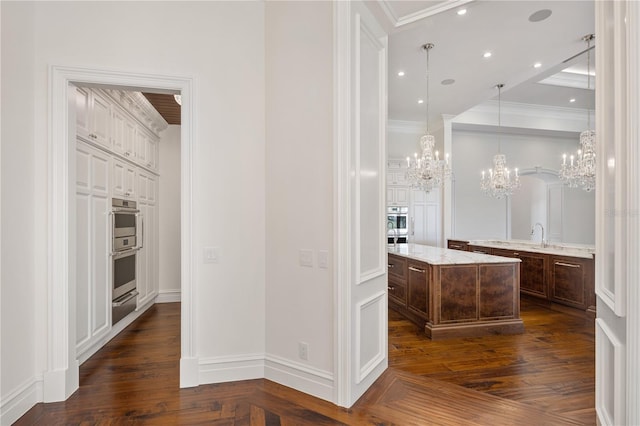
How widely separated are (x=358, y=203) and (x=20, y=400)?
2645mm

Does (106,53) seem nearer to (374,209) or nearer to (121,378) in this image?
(374,209)

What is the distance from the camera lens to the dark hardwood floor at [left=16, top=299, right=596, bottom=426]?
88.0 inches

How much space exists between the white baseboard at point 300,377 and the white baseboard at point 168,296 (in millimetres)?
3246

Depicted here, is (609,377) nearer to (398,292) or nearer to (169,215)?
(398,292)

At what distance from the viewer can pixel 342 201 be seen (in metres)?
2.38

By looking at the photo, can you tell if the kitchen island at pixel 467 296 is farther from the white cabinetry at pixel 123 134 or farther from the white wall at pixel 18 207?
the white cabinetry at pixel 123 134

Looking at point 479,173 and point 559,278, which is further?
point 479,173

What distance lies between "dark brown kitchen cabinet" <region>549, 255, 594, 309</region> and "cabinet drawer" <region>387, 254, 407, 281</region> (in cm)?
235

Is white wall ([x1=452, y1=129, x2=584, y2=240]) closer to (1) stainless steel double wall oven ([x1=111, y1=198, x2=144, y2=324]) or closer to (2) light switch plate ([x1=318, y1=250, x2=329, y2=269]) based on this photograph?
(2) light switch plate ([x1=318, y1=250, x2=329, y2=269])

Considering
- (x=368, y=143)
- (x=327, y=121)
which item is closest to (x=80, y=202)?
(x=327, y=121)

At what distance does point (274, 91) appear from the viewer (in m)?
2.80

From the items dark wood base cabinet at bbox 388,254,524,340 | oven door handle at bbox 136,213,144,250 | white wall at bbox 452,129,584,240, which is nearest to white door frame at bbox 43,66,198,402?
oven door handle at bbox 136,213,144,250

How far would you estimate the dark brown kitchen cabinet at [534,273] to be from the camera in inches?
203

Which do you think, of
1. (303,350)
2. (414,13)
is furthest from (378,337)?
(414,13)
